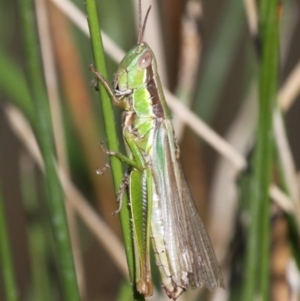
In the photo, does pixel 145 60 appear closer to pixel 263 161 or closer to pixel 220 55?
pixel 263 161

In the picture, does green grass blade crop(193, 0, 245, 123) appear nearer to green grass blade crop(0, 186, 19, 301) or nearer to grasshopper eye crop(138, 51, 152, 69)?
grasshopper eye crop(138, 51, 152, 69)

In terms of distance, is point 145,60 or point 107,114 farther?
point 145,60

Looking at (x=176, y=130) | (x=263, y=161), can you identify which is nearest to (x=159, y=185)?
(x=263, y=161)

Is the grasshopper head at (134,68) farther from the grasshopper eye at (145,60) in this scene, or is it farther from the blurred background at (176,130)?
the blurred background at (176,130)

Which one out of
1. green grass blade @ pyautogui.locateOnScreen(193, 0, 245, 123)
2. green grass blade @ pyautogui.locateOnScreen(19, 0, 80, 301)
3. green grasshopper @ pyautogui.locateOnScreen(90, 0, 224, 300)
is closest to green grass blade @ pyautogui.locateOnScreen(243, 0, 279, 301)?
green grasshopper @ pyautogui.locateOnScreen(90, 0, 224, 300)

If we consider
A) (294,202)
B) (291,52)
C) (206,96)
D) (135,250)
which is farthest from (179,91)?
(291,52)
